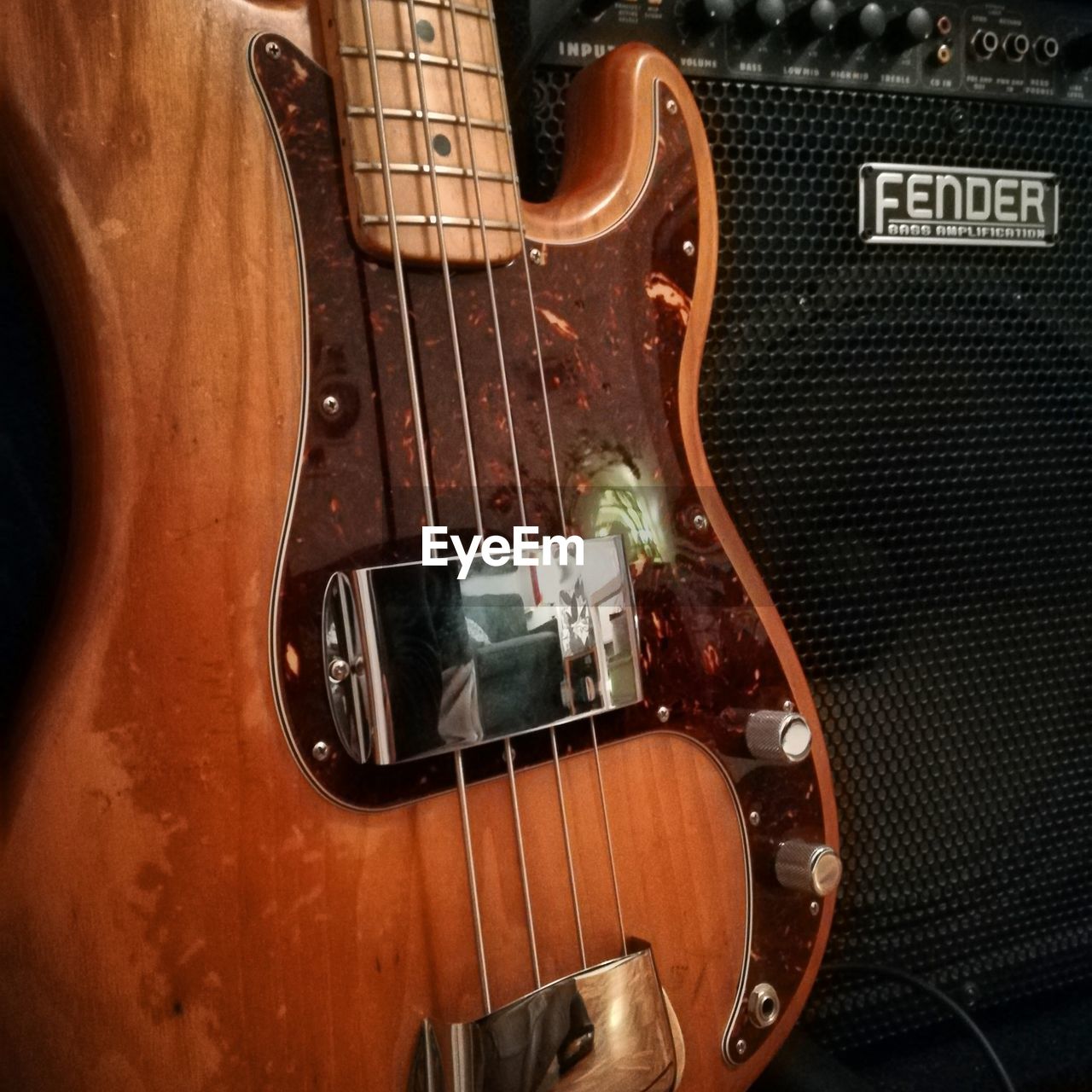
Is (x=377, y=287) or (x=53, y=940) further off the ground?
(x=377, y=287)

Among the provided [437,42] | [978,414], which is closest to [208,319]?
[437,42]

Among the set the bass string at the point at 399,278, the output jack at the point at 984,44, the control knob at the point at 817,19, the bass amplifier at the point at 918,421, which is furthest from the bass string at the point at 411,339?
the output jack at the point at 984,44

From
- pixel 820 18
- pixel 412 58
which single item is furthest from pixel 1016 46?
pixel 412 58

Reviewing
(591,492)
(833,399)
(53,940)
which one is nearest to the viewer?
(53,940)

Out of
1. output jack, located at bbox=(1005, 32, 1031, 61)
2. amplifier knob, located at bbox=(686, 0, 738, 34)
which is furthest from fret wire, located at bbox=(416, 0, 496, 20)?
output jack, located at bbox=(1005, 32, 1031, 61)

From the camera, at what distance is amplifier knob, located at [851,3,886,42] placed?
0.53m

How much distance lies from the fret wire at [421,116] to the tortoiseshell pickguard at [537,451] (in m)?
0.01

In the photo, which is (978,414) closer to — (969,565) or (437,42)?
(969,565)

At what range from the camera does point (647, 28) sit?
1.69 feet

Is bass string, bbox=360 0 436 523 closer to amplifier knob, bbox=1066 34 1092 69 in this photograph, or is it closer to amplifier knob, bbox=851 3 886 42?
amplifier knob, bbox=851 3 886 42

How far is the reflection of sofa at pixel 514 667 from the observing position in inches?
14.9

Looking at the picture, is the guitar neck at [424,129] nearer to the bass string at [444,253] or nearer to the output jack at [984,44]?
the bass string at [444,253]

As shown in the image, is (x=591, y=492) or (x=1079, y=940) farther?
(x=1079, y=940)

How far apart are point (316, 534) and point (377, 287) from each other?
0.36 feet
